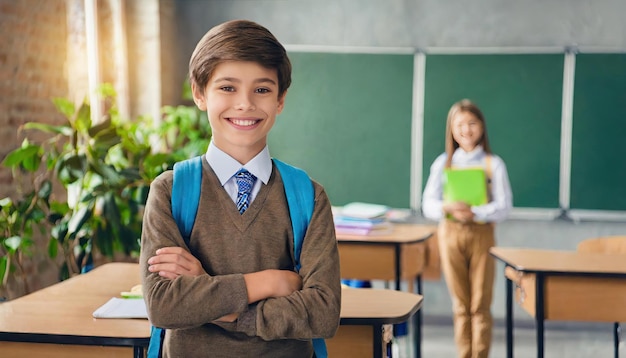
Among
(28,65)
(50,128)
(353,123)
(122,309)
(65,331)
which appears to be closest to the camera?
(65,331)

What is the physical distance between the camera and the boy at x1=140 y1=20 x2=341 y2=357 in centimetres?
132

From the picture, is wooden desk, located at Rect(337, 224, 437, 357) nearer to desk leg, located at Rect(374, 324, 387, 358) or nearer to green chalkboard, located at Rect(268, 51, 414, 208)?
green chalkboard, located at Rect(268, 51, 414, 208)

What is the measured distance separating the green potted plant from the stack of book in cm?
102

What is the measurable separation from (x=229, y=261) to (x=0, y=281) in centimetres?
215

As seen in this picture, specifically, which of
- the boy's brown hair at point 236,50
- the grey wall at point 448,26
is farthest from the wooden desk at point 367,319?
the grey wall at point 448,26

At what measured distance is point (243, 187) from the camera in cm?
139

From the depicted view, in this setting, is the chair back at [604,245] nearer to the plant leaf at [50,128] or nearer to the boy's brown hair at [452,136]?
the boy's brown hair at [452,136]

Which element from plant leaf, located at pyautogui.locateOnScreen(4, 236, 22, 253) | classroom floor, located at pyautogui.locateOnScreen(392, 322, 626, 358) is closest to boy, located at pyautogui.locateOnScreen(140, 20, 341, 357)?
plant leaf, located at pyautogui.locateOnScreen(4, 236, 22, 253)

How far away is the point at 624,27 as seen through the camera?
5102 millimetres

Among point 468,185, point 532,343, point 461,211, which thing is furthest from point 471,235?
point 532,343

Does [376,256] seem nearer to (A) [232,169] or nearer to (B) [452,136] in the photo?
(B) [452,136]

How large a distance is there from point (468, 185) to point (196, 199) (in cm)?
276

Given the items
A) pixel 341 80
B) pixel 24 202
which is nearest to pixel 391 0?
pixel 341 80

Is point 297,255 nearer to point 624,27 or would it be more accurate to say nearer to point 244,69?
point 244,69
